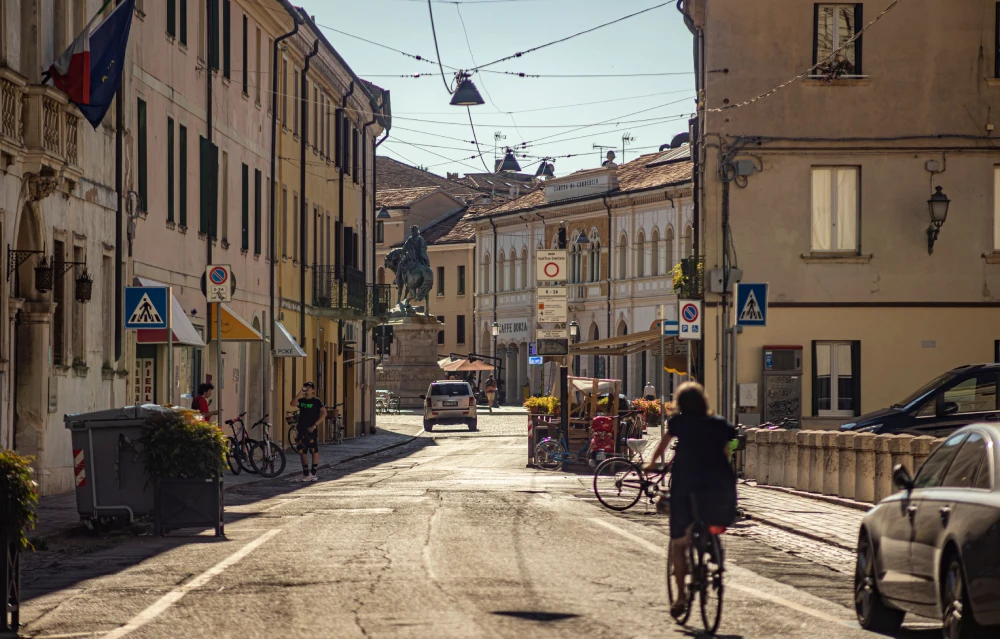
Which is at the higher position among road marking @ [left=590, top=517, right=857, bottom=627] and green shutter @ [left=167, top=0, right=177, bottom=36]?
green shutter @ [left=167, top=0, right=177, bottom=36]

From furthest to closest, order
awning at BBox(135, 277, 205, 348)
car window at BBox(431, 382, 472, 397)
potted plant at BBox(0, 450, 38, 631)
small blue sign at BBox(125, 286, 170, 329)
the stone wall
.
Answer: car window at BBox(431, 382, 472, 397) → awning at BBox(135, 277, 205, 348) → small blue sign at BBox(125, 286, 170, 329) → the stone wall → potted plant at BBox(0, 450, 38, 631)

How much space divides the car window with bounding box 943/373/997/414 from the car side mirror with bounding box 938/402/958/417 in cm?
14

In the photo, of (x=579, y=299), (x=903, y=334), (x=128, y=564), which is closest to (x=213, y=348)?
(x=903, y=334)

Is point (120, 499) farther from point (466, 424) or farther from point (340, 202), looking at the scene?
point (466, 424)

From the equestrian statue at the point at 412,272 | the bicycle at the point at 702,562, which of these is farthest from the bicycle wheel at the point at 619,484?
the equestrian statue at the point at 412,272

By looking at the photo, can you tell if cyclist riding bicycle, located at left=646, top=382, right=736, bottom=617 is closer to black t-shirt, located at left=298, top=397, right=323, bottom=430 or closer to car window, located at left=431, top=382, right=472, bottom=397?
black t-shirt, located at left=298, top=397, right=323, bottom=430

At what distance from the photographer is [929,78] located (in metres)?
34.6

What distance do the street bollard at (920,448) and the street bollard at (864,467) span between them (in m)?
1.43

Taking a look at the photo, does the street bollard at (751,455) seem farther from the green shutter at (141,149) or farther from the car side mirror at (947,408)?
the green shutter at (141,149)

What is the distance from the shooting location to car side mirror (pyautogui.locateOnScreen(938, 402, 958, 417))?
25.1m

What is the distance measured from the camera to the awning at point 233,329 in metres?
35.2

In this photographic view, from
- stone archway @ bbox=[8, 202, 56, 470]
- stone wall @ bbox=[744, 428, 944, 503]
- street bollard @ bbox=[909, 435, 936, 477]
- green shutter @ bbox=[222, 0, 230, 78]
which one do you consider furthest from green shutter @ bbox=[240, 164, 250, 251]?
street bollard @ bbox=[909, 435, 936, 477]

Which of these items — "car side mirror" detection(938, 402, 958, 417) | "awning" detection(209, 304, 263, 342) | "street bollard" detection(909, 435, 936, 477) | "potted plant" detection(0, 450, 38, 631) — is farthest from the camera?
"awning" detection(209, 304, 263, 342)

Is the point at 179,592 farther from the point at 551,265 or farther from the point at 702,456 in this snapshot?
the point at 551,265
